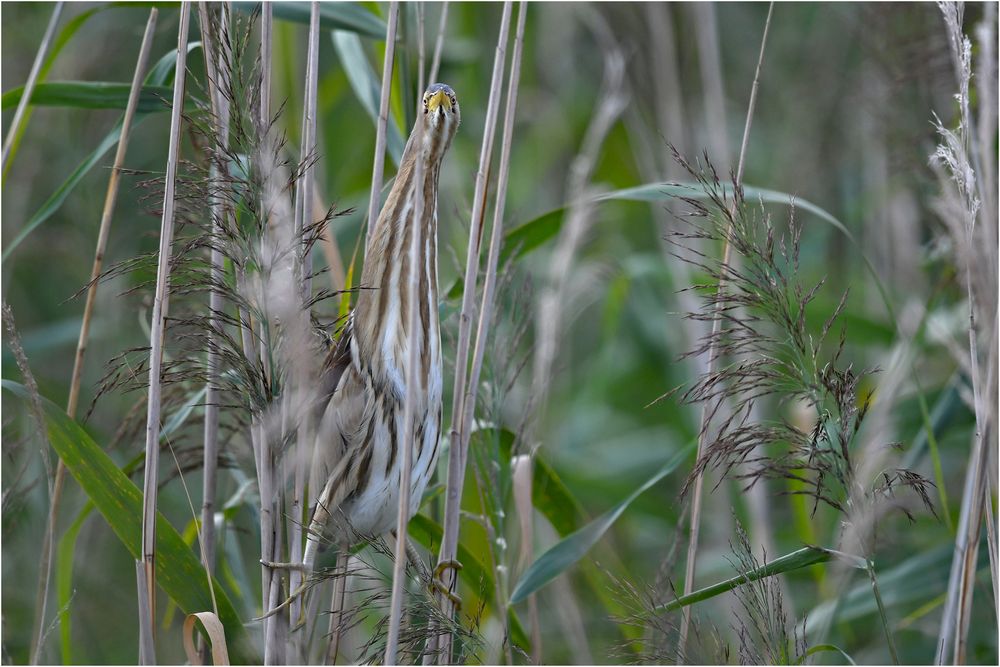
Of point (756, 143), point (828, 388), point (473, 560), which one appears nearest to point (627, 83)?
point (756, 143)

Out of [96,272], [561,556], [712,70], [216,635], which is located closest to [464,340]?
[561,556]

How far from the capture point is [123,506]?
1.51m

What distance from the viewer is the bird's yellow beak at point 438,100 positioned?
1548 millimetres

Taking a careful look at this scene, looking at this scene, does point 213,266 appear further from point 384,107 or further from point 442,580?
point 442,580

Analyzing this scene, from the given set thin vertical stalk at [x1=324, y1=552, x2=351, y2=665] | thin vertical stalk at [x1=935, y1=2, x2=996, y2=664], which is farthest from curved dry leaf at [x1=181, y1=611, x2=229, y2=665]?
thin vertical stalk at [x1=935, y1=2, x2=996, y2=664]

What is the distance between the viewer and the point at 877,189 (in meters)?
3.17

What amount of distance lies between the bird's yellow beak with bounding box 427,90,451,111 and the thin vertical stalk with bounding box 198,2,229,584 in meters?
0.31

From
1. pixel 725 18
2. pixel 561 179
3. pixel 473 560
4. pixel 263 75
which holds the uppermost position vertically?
pixel 725 18

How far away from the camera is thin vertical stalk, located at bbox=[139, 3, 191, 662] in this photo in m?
1.37

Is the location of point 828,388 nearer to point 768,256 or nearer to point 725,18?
point 768,256

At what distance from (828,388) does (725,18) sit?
3115 mm

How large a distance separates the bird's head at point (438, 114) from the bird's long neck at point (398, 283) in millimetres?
47

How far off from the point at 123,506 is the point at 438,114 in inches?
30.6

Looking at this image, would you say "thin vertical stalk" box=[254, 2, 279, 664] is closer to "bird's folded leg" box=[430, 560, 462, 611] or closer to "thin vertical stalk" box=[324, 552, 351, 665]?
"thin vertical stalk" box=[324, 552, 351, 665]
